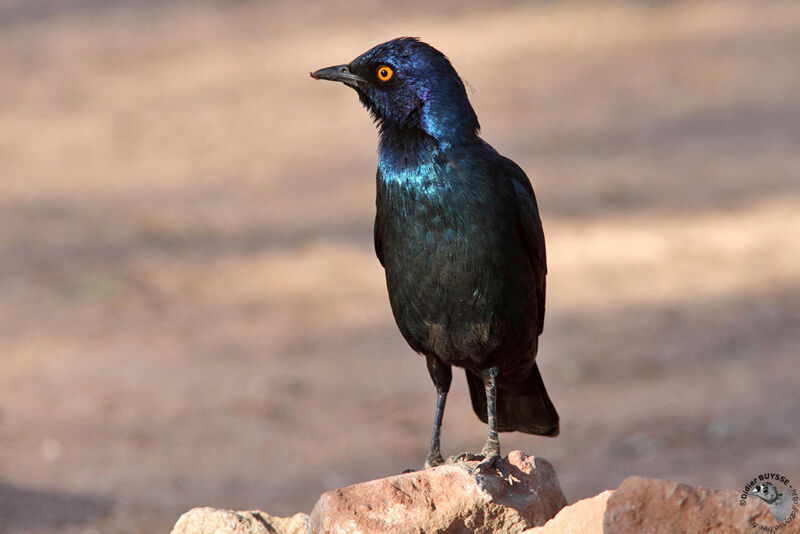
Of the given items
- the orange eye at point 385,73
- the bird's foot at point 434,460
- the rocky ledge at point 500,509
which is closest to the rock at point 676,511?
the rocky ledge at point 500,509

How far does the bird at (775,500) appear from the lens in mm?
3912

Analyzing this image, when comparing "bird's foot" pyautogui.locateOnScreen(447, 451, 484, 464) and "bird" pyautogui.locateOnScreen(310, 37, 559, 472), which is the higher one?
"bird" pyautogui.locateOnScreen(310, 37, 559, 472)

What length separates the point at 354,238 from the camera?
11.0 meters

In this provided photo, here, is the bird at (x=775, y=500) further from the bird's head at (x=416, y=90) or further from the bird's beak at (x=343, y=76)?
the bird's beak at (x=343, y=76)

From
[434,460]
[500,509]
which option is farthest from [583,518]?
[434,460]

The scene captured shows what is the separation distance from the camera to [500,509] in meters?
4.73

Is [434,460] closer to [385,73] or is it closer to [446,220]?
[446,220]

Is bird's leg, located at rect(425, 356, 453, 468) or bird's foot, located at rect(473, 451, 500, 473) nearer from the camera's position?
bird's foot, located at rect(473, 451, 500, 473)

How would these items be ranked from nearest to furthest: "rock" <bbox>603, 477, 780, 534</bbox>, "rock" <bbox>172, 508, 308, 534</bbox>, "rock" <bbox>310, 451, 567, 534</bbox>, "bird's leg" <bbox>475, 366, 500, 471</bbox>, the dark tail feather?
"rock" <bbox>603, 477, 780, 534</bbox> < "rock" <bbox>310, 451, 567, 534</bbox> < "rock" <bbox>172, 508, 308, 534</bbox> < "bird's leg" <bbox>475, 366, 500, 471</bbox> < the dark tail feather

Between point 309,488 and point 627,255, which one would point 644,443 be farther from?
point 627,255

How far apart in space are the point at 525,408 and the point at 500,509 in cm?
103

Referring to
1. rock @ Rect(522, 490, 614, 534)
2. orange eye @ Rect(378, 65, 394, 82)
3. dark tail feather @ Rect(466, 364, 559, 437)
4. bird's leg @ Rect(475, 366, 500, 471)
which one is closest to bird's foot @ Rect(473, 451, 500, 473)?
bird's leg @ Rect(475, 366, 500, 471)

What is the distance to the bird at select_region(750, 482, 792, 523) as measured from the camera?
154 inches

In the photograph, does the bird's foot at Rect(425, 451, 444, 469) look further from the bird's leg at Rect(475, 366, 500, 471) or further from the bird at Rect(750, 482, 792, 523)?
the bird at Rect(750, 482, 792, 523)
